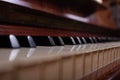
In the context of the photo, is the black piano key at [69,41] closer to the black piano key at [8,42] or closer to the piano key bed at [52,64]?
the piano key bed at [52,64]

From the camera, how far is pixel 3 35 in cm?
82

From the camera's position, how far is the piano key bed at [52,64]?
10.7 inches

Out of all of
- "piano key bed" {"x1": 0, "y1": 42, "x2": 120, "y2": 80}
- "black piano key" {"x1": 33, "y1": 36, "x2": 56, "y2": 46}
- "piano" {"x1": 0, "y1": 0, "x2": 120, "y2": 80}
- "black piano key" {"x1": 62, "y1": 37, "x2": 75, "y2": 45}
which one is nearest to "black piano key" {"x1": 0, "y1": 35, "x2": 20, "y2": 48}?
"piano" {"x1": 0, "y1": 0, "x2": 120, "y2": 80}

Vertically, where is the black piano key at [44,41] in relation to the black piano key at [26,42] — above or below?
below

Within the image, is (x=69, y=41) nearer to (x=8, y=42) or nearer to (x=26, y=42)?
(x=26, y=42)

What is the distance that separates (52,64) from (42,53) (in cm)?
10

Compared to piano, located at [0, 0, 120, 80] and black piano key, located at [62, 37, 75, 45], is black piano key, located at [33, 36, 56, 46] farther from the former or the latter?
black piano key, located at [62, 37, 75, 45]

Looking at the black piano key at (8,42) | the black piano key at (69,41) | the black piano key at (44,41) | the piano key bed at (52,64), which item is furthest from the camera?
the black piano key at (69,41)

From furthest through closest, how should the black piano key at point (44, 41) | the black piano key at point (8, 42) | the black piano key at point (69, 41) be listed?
the black piano key at point (69, 41) → the black piano key at point (44, 41) → the black piano key at point (8, 42)

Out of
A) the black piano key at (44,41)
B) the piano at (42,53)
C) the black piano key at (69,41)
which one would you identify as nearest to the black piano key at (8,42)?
the piano at (42,53)

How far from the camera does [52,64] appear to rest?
41cm

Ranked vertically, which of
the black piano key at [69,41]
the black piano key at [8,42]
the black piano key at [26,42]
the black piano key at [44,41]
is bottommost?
the black piano key at [69,41]

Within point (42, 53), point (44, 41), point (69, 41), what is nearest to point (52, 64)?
point (42, 53)

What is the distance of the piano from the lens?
322mm
